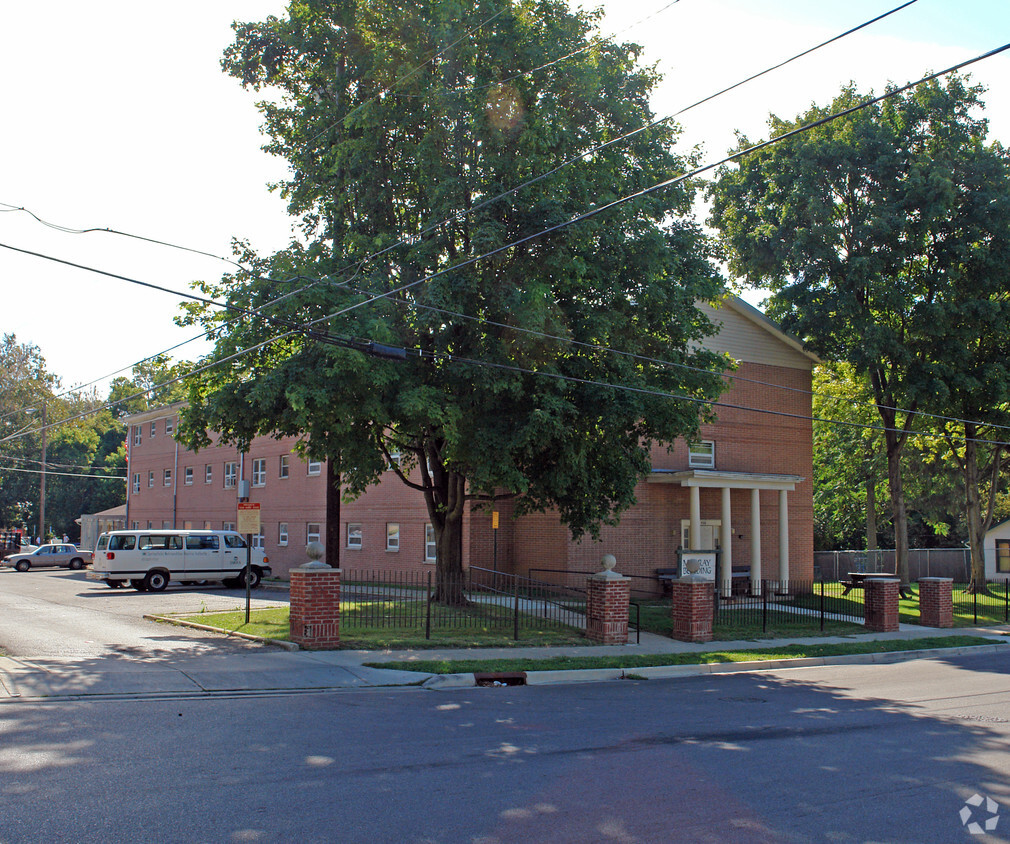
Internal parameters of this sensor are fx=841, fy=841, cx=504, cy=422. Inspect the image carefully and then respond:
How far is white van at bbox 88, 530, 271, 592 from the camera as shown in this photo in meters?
28.6

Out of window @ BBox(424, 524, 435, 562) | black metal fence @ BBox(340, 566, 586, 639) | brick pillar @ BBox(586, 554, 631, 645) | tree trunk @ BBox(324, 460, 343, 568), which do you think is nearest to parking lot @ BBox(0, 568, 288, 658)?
black metal fence @ BBox(340, 566, 586, 639)

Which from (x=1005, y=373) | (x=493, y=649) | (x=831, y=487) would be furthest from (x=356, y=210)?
(x=831, y=487)

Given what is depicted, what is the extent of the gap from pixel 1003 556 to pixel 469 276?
136ft

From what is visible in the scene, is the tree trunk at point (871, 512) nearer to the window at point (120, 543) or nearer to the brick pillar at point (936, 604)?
the brick pillar at point (936, 604)

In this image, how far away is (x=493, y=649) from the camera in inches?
615

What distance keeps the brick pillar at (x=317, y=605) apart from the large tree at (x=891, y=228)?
19768 mm

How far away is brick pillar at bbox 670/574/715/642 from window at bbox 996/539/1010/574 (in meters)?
35.1

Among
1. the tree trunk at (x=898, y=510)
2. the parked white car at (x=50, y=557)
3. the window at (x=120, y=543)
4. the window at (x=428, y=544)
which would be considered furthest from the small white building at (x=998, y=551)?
the parked white car at (x=50, y=557)

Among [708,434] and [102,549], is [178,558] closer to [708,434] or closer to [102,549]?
[102,549]

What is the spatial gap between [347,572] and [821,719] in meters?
26.0

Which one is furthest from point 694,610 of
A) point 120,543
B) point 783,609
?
point 120,543

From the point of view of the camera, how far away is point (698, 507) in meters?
27.5

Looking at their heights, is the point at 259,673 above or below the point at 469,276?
below

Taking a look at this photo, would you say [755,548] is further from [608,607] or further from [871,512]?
[871,512]
